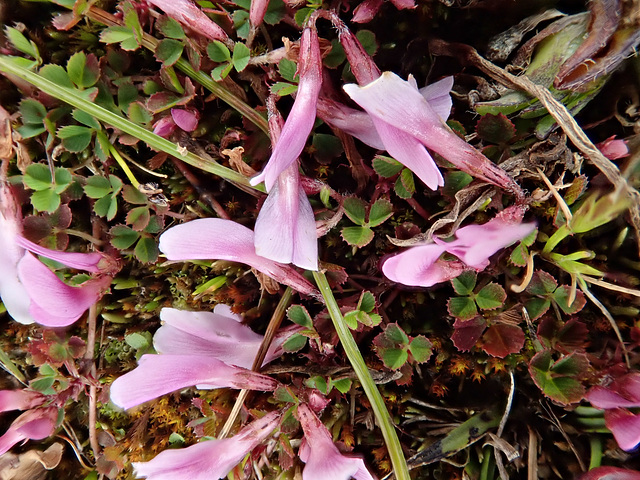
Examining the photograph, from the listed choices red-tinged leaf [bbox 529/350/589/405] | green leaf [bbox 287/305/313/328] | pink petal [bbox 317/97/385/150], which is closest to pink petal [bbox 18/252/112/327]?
green leaf [bbox 287/305/313/328]

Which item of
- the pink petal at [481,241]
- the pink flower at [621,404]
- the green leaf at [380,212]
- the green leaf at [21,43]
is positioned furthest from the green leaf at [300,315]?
the green leaf at [21,43]

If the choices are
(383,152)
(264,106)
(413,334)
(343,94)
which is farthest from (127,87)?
(413,334)

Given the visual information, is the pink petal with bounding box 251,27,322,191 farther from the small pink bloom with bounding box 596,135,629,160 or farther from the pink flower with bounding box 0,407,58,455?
the pink flower with bounding box 0,407,58,455

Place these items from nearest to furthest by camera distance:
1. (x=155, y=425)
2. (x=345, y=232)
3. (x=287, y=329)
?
(x=345, y=232), (x=287, y=329), (x=155, y=425)

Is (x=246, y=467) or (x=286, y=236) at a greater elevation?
(x=286, y=236)

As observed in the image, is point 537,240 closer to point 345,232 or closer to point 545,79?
point 545,79

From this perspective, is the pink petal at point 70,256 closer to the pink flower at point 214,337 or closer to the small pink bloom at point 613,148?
the pink flower at point 214,337

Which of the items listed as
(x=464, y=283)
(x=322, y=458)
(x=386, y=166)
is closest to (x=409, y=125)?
(x=386, y=166)
